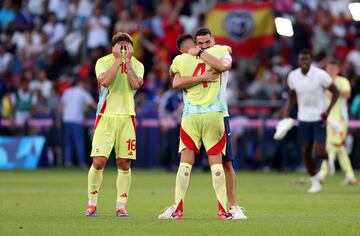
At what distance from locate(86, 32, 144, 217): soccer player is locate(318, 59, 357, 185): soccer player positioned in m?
8.99

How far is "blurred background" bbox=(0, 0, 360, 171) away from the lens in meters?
31.7

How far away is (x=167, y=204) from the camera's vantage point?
1825 centimetres

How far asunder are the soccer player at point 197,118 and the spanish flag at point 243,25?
17664 mm

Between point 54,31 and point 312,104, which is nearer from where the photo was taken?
point 312,104

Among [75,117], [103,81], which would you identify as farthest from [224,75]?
[75,117]

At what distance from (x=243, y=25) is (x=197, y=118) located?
59.8ft

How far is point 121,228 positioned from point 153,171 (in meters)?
17.2

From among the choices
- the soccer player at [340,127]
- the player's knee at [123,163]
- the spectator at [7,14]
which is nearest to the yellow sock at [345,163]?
the soccer player at [340,127]

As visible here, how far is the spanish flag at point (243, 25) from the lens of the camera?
3294 cm

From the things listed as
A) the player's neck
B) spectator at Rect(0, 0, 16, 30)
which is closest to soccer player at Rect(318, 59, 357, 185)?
the player's neck

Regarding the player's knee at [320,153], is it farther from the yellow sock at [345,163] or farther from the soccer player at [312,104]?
the yellow sock at [345,163]

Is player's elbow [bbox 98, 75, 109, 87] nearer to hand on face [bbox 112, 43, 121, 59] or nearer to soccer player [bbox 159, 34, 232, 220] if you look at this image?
hand on face [bbox 112, 43, 121, 59]

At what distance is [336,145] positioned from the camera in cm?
2544

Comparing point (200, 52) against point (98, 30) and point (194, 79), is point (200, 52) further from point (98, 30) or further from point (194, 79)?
point (98, 30)
